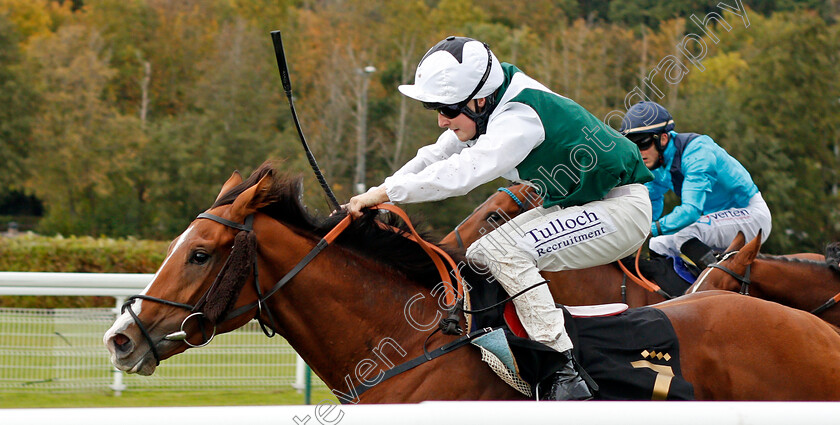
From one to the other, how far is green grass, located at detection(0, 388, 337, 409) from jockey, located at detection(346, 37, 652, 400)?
Answer: 9.74 ft

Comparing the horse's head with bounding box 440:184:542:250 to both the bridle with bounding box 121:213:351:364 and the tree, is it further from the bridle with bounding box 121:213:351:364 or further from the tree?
the tree

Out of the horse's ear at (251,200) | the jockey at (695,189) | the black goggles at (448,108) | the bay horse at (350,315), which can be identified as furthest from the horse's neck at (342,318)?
the jockey at (695,189)

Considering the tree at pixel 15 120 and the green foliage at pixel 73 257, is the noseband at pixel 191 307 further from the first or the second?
the tree at pixel 15 120

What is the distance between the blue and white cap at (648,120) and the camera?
16.2 feet

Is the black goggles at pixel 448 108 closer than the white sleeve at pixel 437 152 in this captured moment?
Yes

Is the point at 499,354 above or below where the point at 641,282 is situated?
above

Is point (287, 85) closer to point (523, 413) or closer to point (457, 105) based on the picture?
point (457, 105)

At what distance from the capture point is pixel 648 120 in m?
4.95

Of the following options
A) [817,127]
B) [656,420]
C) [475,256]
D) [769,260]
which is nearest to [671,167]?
[769,260]

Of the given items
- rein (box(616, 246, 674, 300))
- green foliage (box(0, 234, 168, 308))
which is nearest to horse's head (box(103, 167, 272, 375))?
rein (box(616, 246, 674, 300))

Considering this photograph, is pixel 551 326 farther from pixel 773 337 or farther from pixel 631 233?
pixel 773 337

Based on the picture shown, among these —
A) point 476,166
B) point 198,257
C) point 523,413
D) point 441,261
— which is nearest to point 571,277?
point 441,261

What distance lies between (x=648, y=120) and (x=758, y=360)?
2.15 metres

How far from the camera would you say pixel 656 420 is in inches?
55.8
